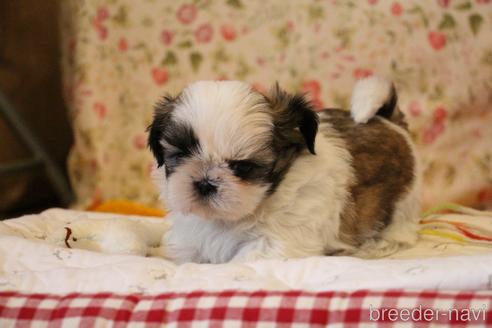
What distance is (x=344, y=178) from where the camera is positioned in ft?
7.66

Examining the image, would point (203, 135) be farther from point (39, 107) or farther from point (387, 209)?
point (39, 107)

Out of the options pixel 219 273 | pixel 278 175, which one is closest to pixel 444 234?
pixel 278 175

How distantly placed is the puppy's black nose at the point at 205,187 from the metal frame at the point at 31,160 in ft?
7.05

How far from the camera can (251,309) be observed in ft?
5.18

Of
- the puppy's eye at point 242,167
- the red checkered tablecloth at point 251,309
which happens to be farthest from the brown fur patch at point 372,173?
the red checkered tablecloth at point 251,309

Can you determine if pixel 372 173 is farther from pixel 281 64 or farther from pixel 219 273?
pixel 281 64

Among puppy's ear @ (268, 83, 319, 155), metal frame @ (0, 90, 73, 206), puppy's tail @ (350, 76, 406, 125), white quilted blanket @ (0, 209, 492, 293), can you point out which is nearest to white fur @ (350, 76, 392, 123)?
puppy's tail @ (350, 76, 406, 125)

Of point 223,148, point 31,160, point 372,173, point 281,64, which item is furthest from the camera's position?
point 31,160

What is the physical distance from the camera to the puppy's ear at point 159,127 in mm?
2141

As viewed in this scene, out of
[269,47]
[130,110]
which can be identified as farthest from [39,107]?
[269,47]

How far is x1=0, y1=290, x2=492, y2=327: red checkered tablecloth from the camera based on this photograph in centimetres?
149

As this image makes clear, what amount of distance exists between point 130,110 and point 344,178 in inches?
73.5

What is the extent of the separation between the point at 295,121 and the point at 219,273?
2.00ft

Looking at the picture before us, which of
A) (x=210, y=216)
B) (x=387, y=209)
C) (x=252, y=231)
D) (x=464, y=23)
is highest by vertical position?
(x=464, y=23)
